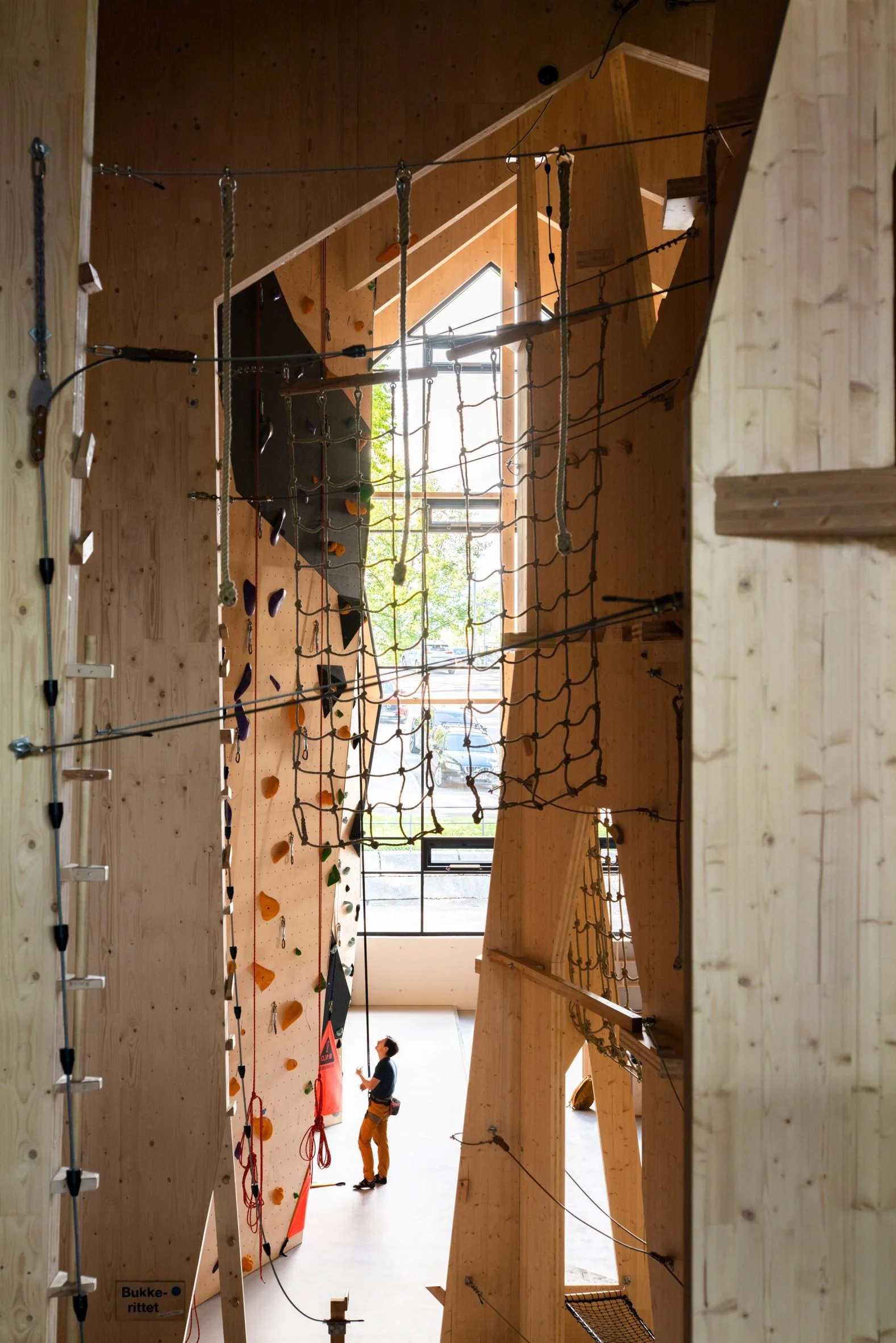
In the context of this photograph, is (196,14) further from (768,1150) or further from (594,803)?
(768,1150)

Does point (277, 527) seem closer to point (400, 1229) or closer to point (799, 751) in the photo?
point (799, 751)

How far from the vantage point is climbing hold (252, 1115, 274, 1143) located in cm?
477

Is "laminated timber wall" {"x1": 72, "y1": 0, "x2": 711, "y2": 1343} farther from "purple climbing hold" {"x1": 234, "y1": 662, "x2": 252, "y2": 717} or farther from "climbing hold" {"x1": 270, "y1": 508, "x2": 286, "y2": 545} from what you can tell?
"climbing hold" {"x1": 270, "y1": 508, "x2": 286, "y2": 545}

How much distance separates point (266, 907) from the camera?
482 centimetres

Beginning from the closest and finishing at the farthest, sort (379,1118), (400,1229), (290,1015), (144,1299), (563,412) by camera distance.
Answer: (563,412) < (144,1299) < (290,1015) < (400,1229) < (379,1118)

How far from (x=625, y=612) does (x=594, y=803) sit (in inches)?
65.8

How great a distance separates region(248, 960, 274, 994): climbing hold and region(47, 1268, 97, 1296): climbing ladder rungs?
7.59 feet

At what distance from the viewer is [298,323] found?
16.3 feet

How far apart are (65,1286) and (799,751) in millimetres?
2014

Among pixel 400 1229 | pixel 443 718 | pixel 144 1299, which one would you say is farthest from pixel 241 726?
pixel 443 718

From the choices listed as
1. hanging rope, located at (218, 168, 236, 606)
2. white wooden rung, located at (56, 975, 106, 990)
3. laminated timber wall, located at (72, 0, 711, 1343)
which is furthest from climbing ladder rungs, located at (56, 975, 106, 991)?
laminated timber wall, located at (72, 0, 711, 1343)

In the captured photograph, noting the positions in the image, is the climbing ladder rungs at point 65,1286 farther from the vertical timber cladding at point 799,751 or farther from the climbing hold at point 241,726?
the climbing hold at point 241,726

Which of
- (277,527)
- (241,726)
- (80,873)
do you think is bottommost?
(80,873)

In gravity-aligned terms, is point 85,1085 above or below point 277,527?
below
